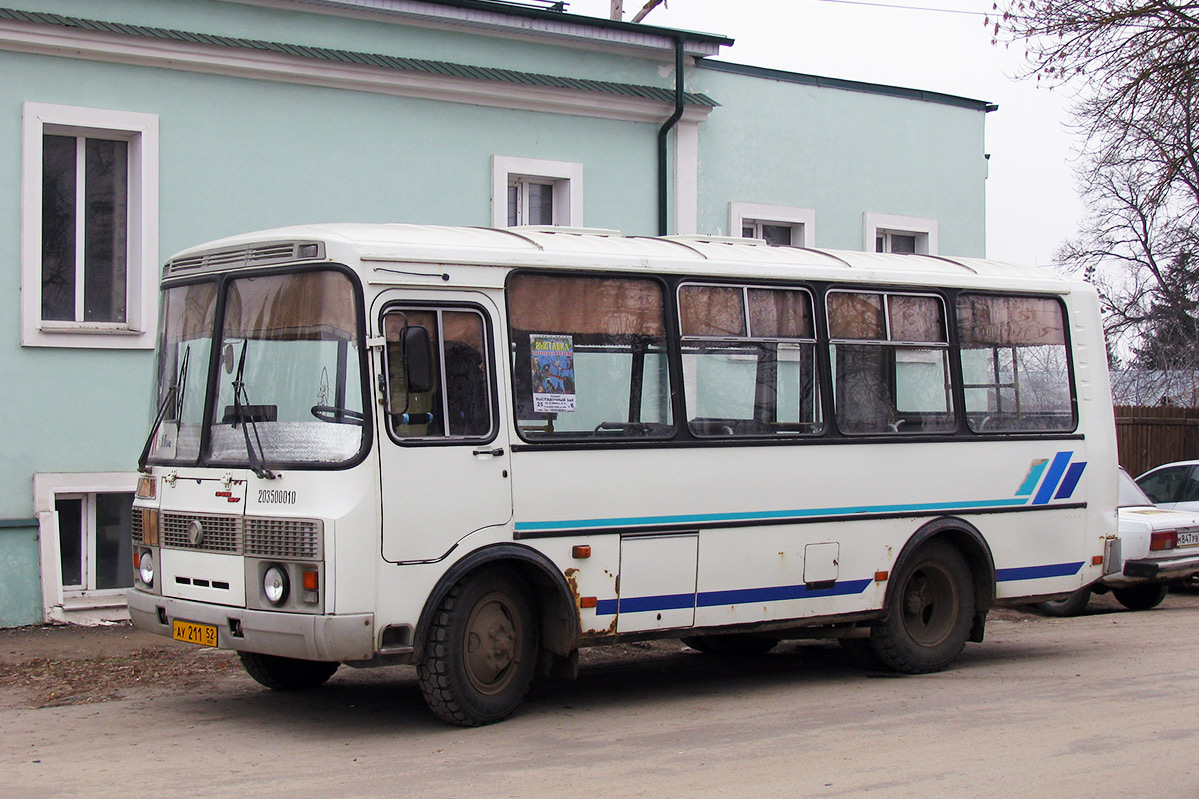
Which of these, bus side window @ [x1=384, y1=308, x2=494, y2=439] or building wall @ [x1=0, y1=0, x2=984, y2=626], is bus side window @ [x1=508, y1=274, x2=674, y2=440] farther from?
building wall @ [x1=0, y1=0, x2=984, y2=626]

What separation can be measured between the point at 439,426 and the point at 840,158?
10.7 m

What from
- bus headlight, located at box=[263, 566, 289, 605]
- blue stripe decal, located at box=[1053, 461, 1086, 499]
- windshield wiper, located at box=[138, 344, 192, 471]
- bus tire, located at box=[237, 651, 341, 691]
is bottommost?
bus tire, located at box=[237, 651, 341, 691]

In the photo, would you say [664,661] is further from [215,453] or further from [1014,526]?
[215,453]

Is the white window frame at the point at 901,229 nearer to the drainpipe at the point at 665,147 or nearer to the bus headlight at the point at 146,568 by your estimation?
the drainpipe at the point at 665,147

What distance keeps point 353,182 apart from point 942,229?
8216mm

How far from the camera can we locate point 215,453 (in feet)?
27.2

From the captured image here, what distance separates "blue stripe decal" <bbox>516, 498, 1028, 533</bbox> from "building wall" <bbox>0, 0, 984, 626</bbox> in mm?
3762

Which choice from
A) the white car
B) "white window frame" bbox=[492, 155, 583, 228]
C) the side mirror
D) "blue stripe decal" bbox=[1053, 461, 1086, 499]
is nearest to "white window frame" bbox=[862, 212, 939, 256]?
"white window frame" bbox=[492, 155, 583, 228]

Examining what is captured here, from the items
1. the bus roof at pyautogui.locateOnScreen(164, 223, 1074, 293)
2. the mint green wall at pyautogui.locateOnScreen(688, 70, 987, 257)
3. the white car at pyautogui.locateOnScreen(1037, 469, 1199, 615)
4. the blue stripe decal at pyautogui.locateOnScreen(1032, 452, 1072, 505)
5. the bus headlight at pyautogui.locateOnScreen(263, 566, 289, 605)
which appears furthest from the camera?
the mint green wall at pyautogui.locateOnScreen(688, 70, 987, 257)

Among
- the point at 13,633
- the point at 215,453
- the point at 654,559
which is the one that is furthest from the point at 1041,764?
the point at 13,633

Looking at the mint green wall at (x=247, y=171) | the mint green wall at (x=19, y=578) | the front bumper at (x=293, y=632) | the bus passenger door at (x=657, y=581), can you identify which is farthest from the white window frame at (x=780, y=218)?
the front bumper at (x=293, y=632)

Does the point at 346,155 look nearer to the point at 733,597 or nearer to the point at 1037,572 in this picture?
the point at 733,597

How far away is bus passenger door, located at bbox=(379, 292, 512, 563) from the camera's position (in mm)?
7930

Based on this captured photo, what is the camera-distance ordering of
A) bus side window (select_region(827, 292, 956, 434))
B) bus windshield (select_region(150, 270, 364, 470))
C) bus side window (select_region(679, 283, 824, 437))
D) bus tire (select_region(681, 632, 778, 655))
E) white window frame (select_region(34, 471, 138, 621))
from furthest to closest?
1. white window frame (select_region(34, 471, 138, 621))
2. bus tire (select_region(681, 632, 778, 655))
3. bus side window (select_region(827, 292, 956, 434))
4. bus side window (select_region(679, 283, 824, 437))
5. bus windshield (select_region(150, 270, 364, 470))
